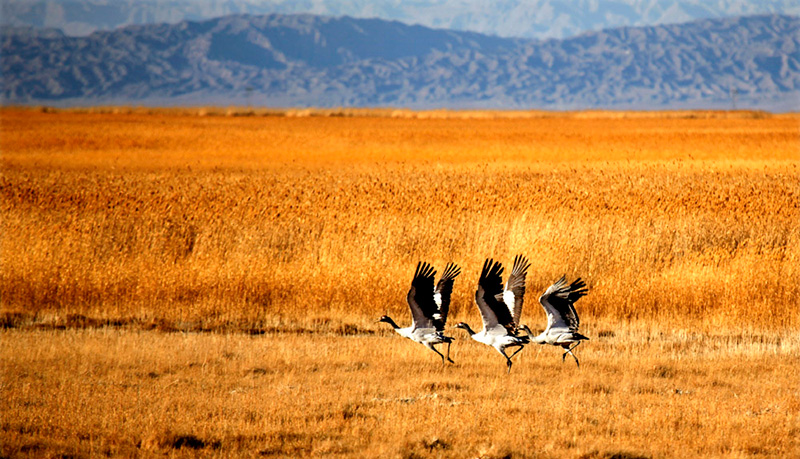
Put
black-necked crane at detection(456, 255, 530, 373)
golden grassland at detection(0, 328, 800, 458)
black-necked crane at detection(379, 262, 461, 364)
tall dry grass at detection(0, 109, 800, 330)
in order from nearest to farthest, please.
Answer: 1. golden grassland at detection(0, 328, 800, 458)
2. black-necked crane at detection(456, 255, 530, 373)
3. black-necked crane at detection(379, 262, 461, 364)
4. tall dry grass at detection(0, 109, 800, 330)

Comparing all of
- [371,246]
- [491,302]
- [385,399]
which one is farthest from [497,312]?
[371,246]

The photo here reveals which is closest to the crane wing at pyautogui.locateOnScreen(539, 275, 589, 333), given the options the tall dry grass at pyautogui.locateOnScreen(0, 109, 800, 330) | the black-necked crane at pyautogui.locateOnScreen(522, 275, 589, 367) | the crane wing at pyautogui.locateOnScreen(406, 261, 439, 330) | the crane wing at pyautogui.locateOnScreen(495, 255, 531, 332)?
the black-necked crane at pyautogui.locateOnScreen(522, 275, 589, 367)

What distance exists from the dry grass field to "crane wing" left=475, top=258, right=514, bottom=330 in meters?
1.19

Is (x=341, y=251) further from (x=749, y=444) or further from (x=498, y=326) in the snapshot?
(x=749, y=444)

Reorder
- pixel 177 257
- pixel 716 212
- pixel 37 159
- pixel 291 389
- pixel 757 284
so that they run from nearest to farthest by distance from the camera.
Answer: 1. pixel 291 389
2. pixel 757 284
3. pixel 177 257
4. pixel 716 212
5. pixel 37 159

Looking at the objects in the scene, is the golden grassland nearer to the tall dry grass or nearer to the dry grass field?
the dry grass field

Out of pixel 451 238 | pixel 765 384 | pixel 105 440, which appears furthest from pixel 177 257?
pixel 765 384

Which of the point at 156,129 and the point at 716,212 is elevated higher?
the point at 156,129

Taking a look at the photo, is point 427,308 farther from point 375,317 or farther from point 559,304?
point 375,317

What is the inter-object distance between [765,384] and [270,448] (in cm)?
663

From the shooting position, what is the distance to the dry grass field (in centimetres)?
949

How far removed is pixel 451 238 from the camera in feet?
63.9

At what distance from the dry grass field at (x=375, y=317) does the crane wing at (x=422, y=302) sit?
3.82 ft

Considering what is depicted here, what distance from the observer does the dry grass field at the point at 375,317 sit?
949cm
